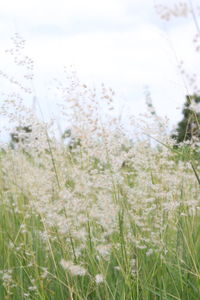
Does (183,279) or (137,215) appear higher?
(137,215)

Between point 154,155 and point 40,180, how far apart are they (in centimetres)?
84

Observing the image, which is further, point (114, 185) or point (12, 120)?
point (12, 120)

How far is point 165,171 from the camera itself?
3.10 m

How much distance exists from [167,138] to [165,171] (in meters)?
0.21

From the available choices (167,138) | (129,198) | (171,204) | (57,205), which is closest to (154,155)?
(167,138)

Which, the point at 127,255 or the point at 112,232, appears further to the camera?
the point at 112,232

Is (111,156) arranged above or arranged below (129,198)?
above

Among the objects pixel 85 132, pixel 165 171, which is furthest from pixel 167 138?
pixel 85 132

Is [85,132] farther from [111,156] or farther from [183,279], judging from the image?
[183,279]

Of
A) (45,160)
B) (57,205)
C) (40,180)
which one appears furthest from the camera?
(45,160)

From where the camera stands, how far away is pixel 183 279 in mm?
2748

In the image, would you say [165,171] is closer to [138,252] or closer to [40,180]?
[138,252]

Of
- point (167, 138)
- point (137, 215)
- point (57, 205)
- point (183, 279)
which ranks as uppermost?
point (167, 138)

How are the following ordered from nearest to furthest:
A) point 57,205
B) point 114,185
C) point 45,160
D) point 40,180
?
point 57,205 < point 114,185 < point 40,180 < point 45,160
